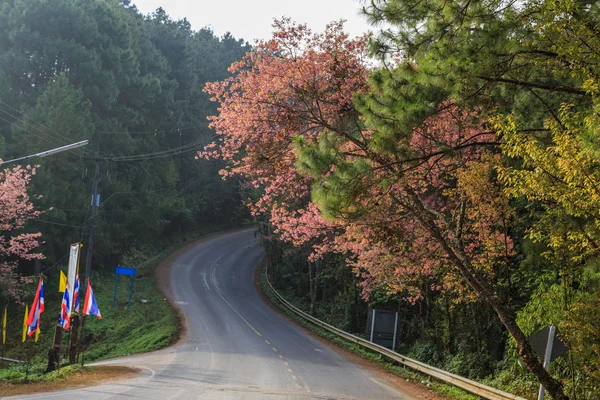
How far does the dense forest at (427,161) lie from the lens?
875 centimetres

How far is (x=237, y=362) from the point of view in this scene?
61.4 ft

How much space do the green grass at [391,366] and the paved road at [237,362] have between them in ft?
3.05

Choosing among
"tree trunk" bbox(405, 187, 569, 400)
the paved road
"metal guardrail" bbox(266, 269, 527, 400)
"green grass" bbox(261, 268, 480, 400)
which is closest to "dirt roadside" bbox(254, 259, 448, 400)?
"green grass" bbox(261, 268, 480, 400)

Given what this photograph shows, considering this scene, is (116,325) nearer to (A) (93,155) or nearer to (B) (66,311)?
(A) (93,155)

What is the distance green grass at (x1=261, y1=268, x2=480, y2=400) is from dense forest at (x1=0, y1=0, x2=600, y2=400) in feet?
3.78

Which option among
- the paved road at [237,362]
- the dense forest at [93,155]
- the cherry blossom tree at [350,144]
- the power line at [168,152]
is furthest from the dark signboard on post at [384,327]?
the power line at [168,152]

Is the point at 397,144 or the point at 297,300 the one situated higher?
the point at 397,144

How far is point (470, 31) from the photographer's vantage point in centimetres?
923

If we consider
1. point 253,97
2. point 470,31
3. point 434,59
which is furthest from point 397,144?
point 253,97

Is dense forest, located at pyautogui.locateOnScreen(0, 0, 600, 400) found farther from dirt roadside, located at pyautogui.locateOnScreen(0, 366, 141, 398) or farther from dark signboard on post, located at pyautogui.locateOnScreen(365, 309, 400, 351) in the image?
dirt roadside, located at pyautogui.locateOnScreen(0, 366, 141, 398)

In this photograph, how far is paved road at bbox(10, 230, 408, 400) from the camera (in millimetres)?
13531

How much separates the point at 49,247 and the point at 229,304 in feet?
37.6

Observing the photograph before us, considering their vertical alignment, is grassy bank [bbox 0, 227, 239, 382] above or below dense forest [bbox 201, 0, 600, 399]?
below

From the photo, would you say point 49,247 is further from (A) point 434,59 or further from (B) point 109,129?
(A) point 434,59
